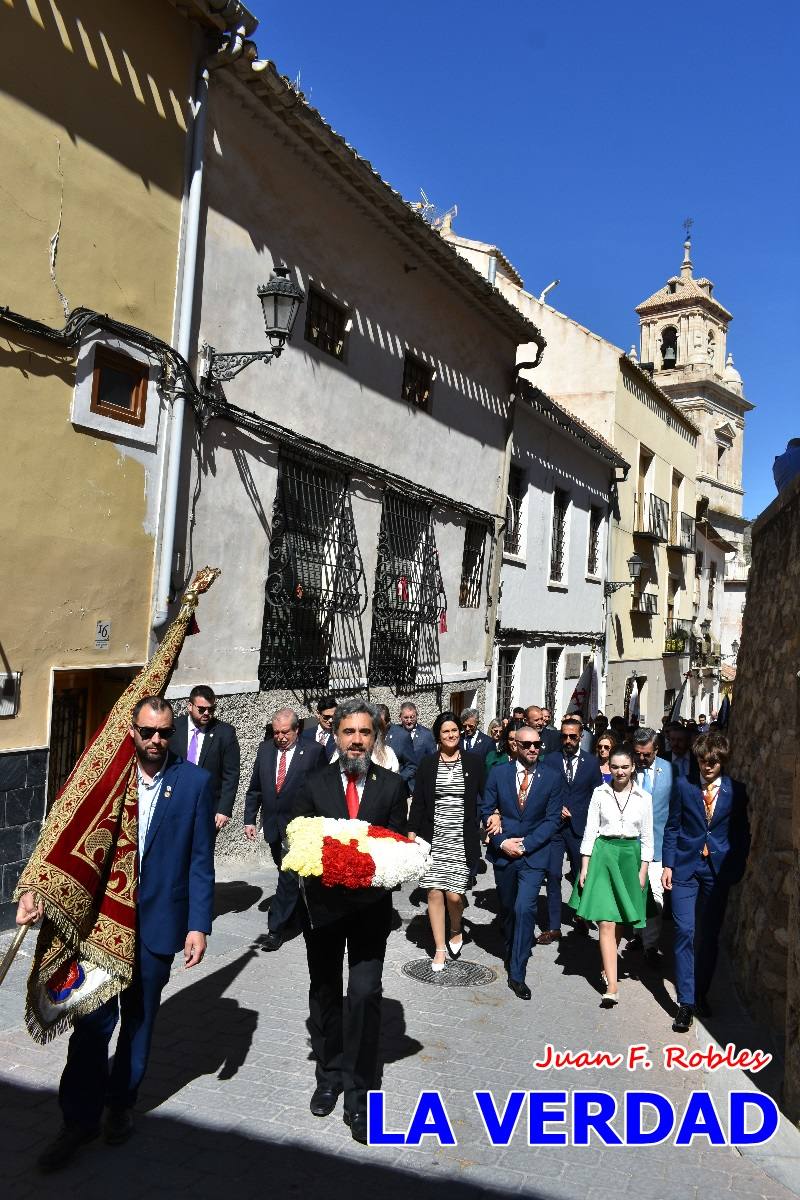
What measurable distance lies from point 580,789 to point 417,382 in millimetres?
7155

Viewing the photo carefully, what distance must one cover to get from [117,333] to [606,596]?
1651 centimetres

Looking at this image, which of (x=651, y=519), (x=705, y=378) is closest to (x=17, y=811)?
(x=651, y=519)

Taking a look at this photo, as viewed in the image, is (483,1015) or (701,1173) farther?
(483,1015)

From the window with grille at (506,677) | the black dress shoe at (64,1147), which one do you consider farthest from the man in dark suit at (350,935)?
the window with grille at (506,677)

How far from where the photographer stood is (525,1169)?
171 inches

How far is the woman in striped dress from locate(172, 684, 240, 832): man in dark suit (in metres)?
1.49

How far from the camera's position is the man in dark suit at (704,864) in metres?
6.47

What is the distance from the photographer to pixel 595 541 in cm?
2255

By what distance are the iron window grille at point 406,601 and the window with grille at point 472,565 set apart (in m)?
1.12

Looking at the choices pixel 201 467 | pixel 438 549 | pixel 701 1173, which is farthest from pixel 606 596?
pixel 701 1173

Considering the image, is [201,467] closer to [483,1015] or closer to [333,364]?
[333,364]

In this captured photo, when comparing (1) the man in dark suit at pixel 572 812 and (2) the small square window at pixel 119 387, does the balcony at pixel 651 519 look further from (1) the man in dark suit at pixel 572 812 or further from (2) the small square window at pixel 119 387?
(2) the small square window at pixel 119 387

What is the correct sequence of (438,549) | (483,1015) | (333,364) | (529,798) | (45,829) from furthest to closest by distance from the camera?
(438,549) < (333,364) < (529,798) < (483,1015) < (45,829)

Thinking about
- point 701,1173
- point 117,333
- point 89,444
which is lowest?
point 701,1173
